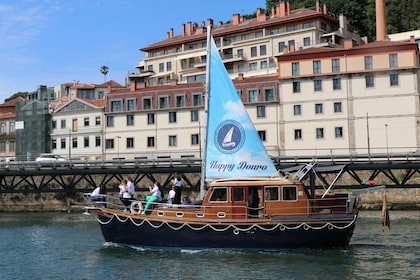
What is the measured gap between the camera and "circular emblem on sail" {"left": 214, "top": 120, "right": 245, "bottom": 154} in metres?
28.9

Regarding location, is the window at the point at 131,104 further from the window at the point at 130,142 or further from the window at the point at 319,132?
the window at the point at 319,132

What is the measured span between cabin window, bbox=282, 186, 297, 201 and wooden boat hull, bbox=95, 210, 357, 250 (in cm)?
130

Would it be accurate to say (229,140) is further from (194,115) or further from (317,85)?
(194,115)

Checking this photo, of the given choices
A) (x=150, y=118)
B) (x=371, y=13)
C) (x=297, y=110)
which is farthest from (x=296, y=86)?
(x=371, y=13)

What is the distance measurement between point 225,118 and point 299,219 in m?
6.79

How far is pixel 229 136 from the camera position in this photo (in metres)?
28.9

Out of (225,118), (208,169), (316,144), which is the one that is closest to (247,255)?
(208,169)

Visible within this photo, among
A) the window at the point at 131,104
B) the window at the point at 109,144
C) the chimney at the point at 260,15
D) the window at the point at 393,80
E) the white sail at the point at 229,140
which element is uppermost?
the chimney at the point at 260,15

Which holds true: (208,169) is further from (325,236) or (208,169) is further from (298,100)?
(298,100)

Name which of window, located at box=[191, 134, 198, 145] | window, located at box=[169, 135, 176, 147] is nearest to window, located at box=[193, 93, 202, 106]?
window, located at box=[191, 134, 198, 145]

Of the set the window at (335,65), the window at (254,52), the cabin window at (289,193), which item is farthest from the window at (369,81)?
the cabin window at (289,193)

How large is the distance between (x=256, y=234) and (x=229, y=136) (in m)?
5.56

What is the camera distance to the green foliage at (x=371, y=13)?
4210 inches

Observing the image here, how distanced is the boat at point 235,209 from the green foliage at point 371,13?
84836 mm
